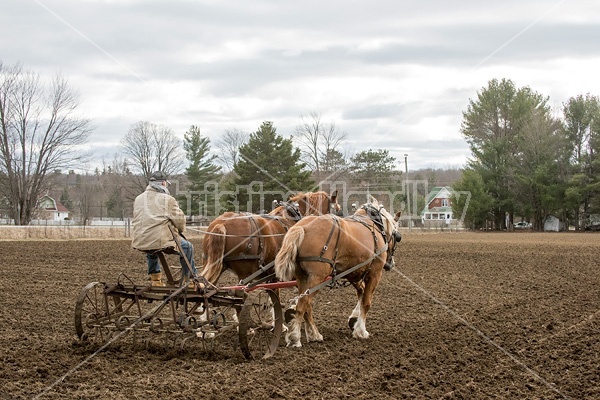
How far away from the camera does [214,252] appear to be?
9.44m

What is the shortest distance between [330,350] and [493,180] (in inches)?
2246

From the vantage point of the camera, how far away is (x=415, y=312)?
11453 mm

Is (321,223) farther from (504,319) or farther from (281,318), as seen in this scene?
(504,319)

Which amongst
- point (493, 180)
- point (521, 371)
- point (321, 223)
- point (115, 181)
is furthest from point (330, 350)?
point (115, 181)

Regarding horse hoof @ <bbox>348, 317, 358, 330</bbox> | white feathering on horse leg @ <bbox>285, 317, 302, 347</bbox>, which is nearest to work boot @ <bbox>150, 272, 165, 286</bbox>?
white feathering on horse leg @ <bbox>285, 317, 302, 347</bbox>

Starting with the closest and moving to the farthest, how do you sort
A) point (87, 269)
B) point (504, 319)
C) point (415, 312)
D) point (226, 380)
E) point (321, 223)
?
point (226, 380) → point (321, 223) → point (504, 319) → point (415, 312) → point (87, 269)

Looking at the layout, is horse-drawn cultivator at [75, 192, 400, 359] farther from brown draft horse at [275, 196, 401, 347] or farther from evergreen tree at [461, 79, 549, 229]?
evergreen tree at [461, 79, 549, 229]

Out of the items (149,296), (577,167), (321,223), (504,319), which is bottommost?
(504,319)

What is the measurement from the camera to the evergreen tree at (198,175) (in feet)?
198

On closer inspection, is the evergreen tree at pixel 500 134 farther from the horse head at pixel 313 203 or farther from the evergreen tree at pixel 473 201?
the horse head at pixel 313 203

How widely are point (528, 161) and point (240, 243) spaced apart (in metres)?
56.5

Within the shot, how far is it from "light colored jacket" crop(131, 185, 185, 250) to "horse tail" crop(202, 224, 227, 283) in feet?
2.94

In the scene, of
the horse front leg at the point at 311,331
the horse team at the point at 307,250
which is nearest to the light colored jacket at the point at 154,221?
the horse team at the point at 307,250

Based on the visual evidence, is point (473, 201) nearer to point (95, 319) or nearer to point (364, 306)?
point (364, 306)
